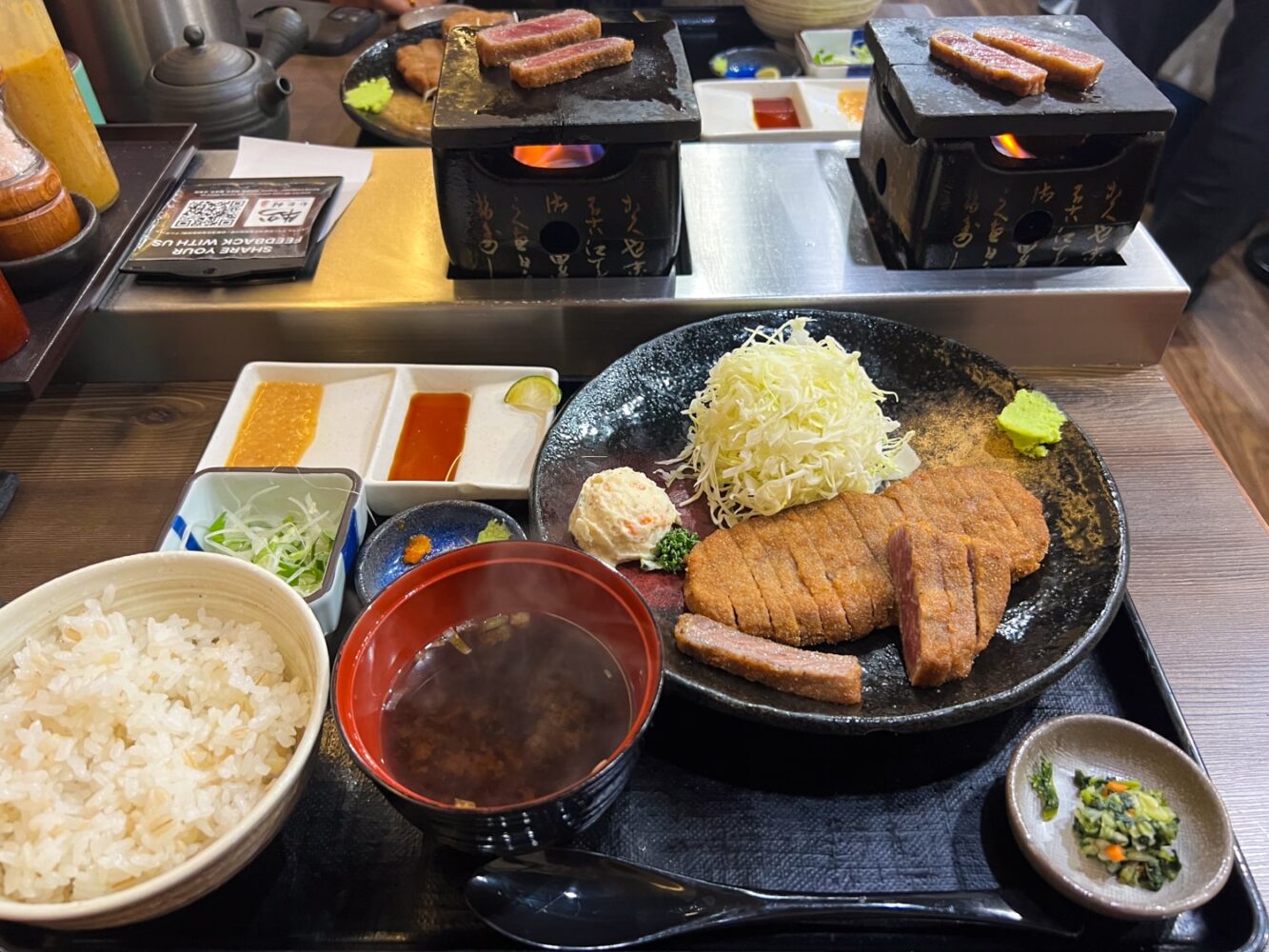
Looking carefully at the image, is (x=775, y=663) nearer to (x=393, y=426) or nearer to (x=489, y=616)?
(x=489, y=616)

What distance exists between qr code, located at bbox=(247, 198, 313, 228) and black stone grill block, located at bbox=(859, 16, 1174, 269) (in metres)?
1.81

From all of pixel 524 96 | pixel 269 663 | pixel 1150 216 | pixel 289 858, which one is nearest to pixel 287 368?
pixel 524 96

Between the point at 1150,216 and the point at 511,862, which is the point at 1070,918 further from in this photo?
the point at 1150,216

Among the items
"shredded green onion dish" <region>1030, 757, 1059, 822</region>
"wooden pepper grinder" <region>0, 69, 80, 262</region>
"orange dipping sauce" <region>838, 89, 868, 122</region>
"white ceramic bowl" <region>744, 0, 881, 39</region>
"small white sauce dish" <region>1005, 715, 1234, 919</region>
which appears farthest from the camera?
"white ceramic bowl" <region>744, 0, 881, 39</region>

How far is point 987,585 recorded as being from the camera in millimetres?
1813

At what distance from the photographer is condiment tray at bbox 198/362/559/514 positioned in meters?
2.16

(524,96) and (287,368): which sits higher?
(524,96)

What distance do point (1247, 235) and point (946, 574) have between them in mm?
5032

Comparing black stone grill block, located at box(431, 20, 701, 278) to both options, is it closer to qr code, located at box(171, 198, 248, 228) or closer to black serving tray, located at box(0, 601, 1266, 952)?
qr code, located at box(171, 198, 248, 228)

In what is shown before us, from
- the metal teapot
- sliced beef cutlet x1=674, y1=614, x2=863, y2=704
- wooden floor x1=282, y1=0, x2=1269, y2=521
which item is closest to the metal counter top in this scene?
the metal teapot

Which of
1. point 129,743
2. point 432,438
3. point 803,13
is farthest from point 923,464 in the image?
point 803,13

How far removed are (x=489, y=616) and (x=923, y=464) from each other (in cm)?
124

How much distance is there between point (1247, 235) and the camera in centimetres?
533

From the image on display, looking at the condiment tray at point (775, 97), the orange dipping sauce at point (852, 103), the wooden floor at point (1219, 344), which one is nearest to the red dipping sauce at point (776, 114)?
the condiment tray at point (775, 97)
